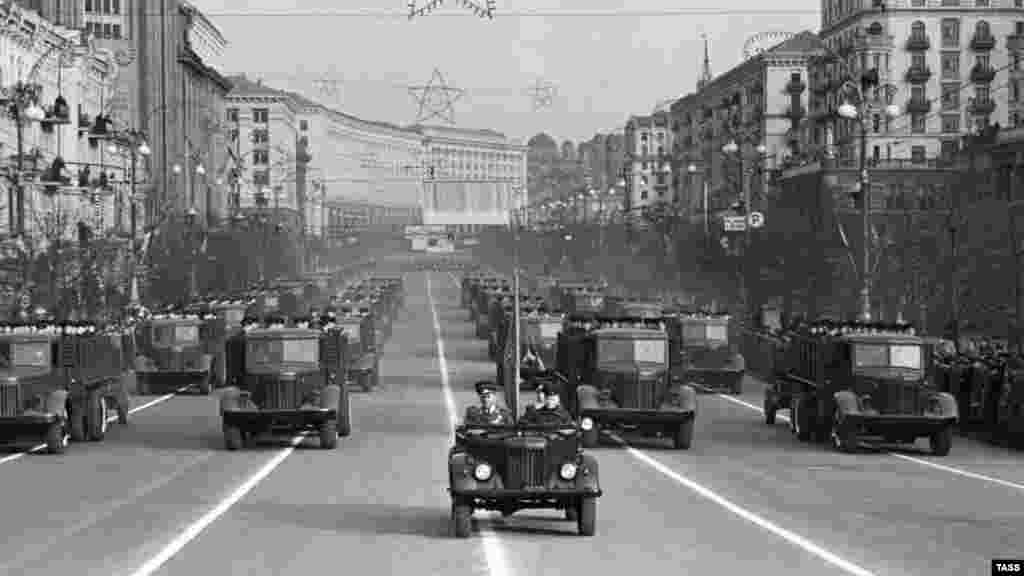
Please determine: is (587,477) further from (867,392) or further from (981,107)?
(981,107)

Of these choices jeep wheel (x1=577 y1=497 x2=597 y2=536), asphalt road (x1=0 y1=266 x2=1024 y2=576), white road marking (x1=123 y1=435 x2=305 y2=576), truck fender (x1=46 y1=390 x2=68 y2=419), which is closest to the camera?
white road marking (x1=123 y1=435 x2=305 y2=576)

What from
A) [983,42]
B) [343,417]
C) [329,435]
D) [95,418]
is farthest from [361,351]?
[983,42]

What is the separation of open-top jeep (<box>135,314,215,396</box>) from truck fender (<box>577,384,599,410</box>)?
2077cm

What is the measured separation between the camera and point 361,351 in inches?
2295

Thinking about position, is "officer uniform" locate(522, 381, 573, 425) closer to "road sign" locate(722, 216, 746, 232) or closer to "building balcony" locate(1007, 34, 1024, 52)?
"road sign" locate(722, 216, 746, 232)

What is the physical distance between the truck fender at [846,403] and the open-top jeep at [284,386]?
9145 mm

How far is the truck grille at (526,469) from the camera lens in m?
23.7

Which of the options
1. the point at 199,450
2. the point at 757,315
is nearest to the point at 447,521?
the point at 199,450

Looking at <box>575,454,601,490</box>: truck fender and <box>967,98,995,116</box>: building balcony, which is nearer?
<box>575,454,601,490</box>: truck fender

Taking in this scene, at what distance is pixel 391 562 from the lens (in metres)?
21.4

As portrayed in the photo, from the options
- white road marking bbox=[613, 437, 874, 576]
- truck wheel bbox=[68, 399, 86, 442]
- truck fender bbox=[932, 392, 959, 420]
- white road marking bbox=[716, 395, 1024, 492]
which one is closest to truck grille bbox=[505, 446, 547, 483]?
white road marking bbox=[613, 437, 874, 576]

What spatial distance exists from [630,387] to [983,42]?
88414 mm

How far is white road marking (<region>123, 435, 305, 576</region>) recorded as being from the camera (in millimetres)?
21375

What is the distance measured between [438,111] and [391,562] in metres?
57.8
